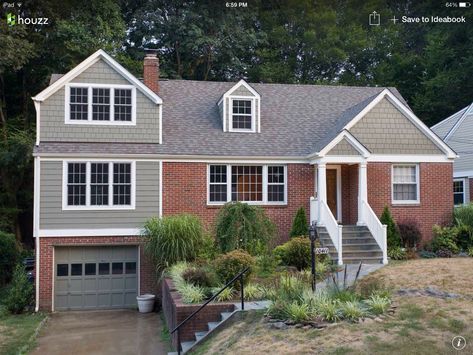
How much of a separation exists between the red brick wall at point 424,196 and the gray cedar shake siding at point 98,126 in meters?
8.26

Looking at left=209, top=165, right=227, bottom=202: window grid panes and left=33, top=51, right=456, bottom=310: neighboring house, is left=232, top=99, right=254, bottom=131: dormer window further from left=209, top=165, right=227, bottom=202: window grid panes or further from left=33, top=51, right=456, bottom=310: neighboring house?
left=209, top=165, right=227, bottom=202: window grid panes

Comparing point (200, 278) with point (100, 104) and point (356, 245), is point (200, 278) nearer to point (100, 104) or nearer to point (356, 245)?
point (356, 245)

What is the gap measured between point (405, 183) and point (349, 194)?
2.11 metres

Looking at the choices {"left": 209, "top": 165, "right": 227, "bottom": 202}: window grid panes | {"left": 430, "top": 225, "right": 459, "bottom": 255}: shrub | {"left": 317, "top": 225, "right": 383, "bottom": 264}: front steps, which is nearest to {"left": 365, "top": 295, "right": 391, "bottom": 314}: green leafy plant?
{"left": 317, "top": 225, "right": 383, "bottom": 264}: front steps

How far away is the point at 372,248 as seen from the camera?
1795cm

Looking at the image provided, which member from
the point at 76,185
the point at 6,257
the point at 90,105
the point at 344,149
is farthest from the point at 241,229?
the point at 6,257

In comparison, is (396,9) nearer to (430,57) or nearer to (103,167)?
(430,57)

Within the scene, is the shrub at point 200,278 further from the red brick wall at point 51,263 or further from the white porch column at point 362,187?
the white porch column at point 362,187

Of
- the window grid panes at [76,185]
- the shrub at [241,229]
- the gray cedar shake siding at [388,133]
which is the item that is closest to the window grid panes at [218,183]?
the shrub at [241,229]

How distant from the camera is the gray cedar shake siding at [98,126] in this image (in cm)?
1848

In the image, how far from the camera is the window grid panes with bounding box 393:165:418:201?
20.2m

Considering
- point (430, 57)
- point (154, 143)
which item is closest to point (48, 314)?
point (154, 143)

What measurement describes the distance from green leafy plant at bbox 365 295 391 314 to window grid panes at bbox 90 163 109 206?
429 inches

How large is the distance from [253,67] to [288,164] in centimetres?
1953
